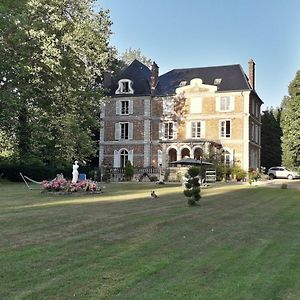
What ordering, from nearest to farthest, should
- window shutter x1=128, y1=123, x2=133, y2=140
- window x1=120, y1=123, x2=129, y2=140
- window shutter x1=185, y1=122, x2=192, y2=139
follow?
window shutter x1=185, y1=122, x2=192, y2=139, window shutter x1=128, y1=123, x2=133, y2=140, window x1=120, y1=123, x2=129, y2=140

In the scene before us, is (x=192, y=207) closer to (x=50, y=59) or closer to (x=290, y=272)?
(x=290, y=272)

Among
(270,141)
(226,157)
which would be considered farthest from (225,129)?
(270,141)

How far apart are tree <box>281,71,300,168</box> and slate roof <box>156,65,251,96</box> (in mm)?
4522

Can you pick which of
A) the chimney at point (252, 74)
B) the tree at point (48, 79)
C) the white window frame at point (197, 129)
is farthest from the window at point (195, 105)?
the tree at point (48, 79)

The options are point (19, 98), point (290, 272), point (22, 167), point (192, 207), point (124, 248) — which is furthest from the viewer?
point (22, 167)

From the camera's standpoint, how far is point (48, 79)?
92.6ft

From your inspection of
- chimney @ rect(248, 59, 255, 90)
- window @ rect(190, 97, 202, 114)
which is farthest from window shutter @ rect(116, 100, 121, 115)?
chimney @ rect(248, 59, 255, 90)

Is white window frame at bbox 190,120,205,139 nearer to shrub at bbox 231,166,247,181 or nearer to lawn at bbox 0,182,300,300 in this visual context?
shrub at bbox 231,166,247,181

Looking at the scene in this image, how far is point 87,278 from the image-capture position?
4.78 meters

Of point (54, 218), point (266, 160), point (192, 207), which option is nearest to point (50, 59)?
point (192, 207)

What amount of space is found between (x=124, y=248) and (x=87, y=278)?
172 cm

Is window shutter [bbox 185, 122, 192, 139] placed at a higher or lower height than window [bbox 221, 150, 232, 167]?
higher

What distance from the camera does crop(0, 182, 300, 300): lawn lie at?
14.5 ft

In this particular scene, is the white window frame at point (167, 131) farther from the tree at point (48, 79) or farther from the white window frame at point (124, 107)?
the tree at point (48, 79)
